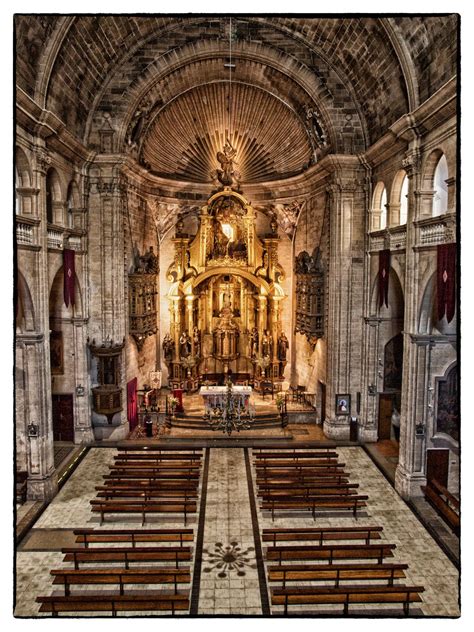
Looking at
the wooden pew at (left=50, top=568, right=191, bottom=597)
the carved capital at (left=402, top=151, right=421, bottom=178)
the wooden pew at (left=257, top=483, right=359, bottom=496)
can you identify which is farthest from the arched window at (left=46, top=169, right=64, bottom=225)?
the wooden pew at (left=50, top=568, right=191, bottom=597)

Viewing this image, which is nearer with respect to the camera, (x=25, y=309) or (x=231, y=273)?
(x=25, y=309)

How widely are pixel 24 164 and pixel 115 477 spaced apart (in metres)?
9.78

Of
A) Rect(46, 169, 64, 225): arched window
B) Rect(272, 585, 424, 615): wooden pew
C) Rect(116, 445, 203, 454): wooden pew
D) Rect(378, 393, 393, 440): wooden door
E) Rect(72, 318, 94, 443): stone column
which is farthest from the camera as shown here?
Rect(378, 393, 393, 440): wooden door

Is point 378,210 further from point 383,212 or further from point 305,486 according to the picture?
point 305,486

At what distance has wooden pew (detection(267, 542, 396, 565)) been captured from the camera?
12.6m

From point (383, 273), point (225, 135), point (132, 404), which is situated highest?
point (225, 135)

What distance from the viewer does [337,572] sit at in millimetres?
11539

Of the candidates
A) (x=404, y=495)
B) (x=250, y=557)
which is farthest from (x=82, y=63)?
(x=404, y=495)

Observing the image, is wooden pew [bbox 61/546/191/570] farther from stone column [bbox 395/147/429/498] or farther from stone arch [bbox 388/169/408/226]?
stone arch [bbox 388/169/408/226]

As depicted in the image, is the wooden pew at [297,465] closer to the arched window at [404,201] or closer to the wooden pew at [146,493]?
the wooden pew at [146,493]

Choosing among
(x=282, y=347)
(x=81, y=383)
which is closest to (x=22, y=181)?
(x=81, y=383)

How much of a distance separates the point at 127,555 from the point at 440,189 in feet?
43.7

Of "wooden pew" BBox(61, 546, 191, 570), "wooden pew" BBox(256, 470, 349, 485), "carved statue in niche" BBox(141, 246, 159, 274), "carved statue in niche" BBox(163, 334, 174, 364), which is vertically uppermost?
"carved statue in niche" BBox(141, 246, 159, 274)

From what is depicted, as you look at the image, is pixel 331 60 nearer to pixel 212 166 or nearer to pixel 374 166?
pixel 374 166
